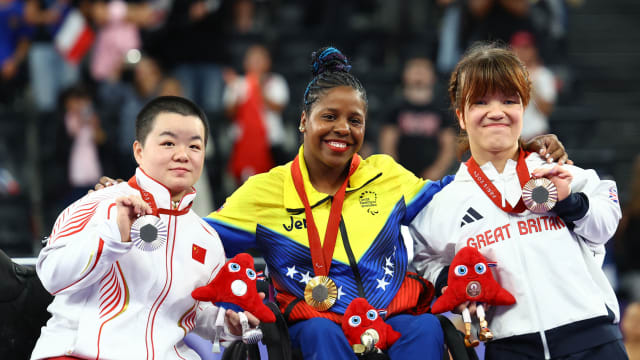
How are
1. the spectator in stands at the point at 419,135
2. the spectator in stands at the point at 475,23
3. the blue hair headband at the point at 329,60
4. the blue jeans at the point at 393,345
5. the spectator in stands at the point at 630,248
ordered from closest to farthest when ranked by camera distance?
the blue jeans at the point at 393,345
the blue hair headband at the point at 329,60
the spectator in stands at the point at 630,248
the spectator in stands at the point at 419,135
the spectator in stands at the point at 475,23

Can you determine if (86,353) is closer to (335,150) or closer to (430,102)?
(335,150)

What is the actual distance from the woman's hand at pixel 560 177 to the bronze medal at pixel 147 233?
1608 millimetres

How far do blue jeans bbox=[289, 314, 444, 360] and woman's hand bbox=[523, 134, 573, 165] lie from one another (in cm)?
95

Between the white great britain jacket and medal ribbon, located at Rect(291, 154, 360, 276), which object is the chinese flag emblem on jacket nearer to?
the white great britain jacket

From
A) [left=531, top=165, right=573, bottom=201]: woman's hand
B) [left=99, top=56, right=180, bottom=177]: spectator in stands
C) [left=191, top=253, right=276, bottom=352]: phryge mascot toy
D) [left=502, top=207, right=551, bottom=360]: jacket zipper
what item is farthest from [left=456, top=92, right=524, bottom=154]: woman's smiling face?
[left=99, top=56, right=180, bottom=177]: spectator in stands

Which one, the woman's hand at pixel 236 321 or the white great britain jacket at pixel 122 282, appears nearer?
the white great britain jacket at pixel 122 282

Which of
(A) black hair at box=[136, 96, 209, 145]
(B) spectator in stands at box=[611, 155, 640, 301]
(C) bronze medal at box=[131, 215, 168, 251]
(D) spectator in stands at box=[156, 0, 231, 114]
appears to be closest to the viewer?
(C) bronze medal at box=[131, 215, 168, 251]

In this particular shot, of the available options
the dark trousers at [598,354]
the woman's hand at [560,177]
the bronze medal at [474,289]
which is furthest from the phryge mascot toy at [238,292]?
the woman's hand at [560,177]

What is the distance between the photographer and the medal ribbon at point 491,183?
3.50 m

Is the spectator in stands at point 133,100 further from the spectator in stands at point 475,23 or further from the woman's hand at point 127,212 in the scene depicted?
the woman's hand at point 127,212

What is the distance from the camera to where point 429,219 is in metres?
3.73

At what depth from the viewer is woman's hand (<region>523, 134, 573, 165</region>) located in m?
3.62

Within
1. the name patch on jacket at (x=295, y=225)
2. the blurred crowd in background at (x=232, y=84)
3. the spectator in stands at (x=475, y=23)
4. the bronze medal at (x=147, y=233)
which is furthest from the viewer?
the spectator in stands at (x=475, y=23)

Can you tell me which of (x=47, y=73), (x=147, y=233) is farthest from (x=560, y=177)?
(x=47, y=73)
